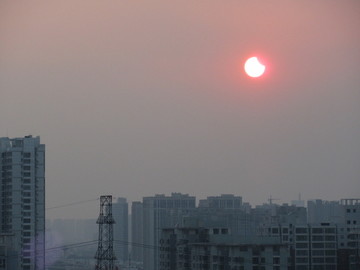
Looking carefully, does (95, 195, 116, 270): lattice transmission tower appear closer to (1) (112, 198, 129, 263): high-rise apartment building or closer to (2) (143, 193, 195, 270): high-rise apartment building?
(2) (143, 193, 195, 270): high-rise apartment building

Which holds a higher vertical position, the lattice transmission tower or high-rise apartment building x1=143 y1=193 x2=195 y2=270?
high-rise apartment building x1=143 y1=193 x2=195 y2=270

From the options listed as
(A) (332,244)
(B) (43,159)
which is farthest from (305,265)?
(B) (43,159)

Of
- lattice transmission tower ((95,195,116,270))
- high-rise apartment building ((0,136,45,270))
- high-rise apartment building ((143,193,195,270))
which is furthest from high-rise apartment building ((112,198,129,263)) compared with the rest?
lattice transmission tower ((95,195,116,270))

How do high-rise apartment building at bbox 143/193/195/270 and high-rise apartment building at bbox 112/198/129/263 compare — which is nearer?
high-rise apartment building at bbox 143/193/195/270

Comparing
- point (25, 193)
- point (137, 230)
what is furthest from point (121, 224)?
point (25, 193)

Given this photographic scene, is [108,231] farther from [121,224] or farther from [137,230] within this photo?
[121,224]

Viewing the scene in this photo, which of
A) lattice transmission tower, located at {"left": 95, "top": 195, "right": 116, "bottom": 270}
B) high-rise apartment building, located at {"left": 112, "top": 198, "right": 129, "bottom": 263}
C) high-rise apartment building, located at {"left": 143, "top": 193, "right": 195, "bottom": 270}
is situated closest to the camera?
lattice transmission tower, located at {"left": 95, "top": 195, "right": 116, "bottom": 270}

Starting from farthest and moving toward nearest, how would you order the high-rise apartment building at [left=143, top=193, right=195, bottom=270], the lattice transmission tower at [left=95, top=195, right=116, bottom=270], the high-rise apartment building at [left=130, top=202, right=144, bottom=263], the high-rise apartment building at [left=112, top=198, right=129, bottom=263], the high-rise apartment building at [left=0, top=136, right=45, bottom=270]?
1. the high-rise apartment building at [left=112, top=198, right=129, bottom=263]
2. the high-rise apartment building at [left=130, top=202, right=144, bottom=263]
3. the high-rise apartment building at [left=143, top=193, right=195, bottom=270]
4. the high-rise apartment building at [left=0, top=136, right=45, bottom=270]
5. the lattice transmission tower at [left=95, top=195, right=116, bottom=270]

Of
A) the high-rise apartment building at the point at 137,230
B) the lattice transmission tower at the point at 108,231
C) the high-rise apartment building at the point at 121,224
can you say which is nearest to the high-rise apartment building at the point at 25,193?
the lattice transmission tower at the point at 108,231

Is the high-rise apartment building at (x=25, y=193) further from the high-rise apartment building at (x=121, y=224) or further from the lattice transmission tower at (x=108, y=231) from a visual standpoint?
the high-rise apartment building at (x=121, y=224)
